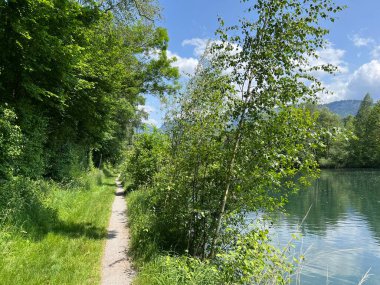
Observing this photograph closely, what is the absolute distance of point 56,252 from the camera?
8.12 meters

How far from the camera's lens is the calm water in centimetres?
1191

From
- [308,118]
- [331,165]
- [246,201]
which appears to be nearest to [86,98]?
[246,201]

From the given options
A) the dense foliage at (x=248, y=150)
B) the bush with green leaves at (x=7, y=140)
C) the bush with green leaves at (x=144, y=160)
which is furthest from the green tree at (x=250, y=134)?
the bush with green leaves at (x=144, y=160)

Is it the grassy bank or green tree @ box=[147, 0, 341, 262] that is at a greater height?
green tree @ box=[147, 0, 341, 262]

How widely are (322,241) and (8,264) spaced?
45.1ft

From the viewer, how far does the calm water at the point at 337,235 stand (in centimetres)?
1191

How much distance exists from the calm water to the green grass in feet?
14.8

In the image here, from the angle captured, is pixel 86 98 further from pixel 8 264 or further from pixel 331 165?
pixel 331 165

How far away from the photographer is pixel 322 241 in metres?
16.3

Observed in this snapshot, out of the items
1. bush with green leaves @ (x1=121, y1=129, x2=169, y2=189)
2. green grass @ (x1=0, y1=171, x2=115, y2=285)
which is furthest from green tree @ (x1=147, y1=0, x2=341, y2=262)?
bush with green leaves @ (x1=121, y1=129, x2=169, y2=189)

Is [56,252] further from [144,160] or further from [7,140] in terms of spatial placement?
[144,160]

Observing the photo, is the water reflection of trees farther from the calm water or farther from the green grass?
the green grass

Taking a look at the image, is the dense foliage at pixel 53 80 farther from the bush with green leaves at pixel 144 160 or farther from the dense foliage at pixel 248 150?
the dense foliage at pixel 248 150

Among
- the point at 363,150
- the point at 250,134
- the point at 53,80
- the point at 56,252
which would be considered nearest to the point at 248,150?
the point at 250,134
